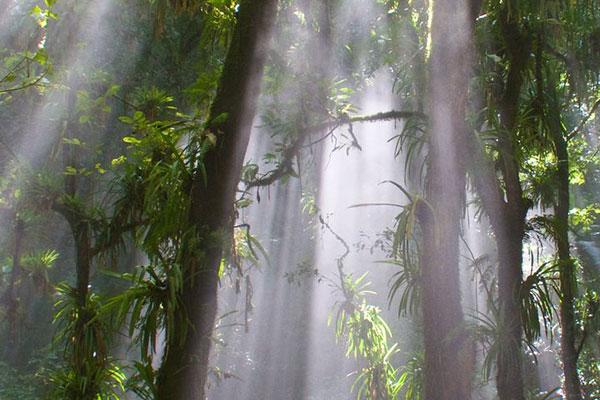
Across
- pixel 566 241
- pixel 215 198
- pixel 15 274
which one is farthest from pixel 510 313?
pixel 15 274

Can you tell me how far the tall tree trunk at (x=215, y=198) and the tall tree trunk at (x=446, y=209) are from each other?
0.66 meters

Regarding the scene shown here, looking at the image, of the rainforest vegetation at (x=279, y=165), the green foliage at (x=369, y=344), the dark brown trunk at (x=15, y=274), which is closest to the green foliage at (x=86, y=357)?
the rainforest vegetation at (x=279, y=165)

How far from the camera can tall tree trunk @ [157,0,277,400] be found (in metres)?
1.82

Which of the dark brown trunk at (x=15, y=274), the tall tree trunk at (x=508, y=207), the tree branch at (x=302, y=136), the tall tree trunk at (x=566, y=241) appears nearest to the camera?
the tall tree trunk at (x=508, y=207)

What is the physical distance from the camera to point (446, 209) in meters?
2.02

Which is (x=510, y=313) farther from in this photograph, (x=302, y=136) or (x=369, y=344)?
(x=302, y=136)

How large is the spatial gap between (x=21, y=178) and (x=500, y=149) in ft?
8.27

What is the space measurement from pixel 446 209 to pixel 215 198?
0.81 meters

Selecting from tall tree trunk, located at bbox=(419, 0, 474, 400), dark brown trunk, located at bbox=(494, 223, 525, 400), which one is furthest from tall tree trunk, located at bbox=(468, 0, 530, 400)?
tall tree trunk, located at bbox=(419, 0, 474, 400)

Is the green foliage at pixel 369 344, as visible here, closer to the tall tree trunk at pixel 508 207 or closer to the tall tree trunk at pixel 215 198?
the tall tree trunk at pixel 508 207

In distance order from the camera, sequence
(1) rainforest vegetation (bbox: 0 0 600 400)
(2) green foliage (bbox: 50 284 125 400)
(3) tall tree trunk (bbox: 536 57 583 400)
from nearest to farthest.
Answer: (1) rainforest vegetation (bbox: 0 0 600 400) → (2) green foliage (bbox: 50 284 125 400) → (3) tall tree trunk (bbox: 536 57 583 400)

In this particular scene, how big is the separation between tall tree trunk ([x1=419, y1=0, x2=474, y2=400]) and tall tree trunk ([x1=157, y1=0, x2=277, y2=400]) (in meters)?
0.66

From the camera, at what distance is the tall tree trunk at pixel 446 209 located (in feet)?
6.52

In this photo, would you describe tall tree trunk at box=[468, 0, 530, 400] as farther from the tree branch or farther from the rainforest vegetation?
the tree branch
